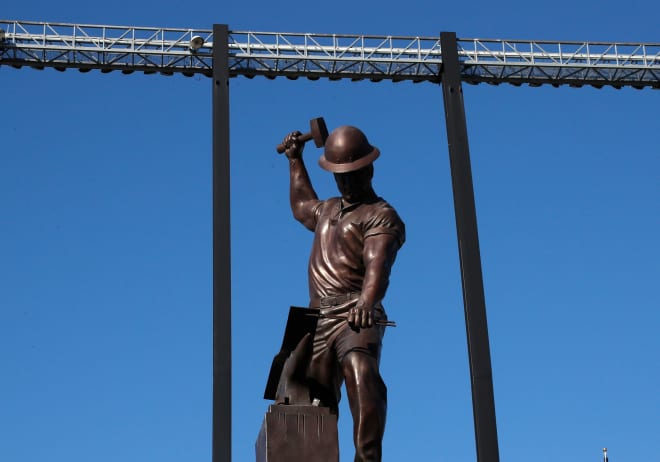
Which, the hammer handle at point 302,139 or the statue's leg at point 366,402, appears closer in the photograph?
the statue's leg at point 366,402

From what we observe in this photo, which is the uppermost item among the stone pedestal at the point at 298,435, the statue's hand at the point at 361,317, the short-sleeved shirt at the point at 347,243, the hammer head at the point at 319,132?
the hammer head at the point at 319,132

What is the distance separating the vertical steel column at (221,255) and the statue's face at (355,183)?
7.57 m

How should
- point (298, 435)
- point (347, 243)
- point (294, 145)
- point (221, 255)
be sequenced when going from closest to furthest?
point (298, 435)
point (347, 243)
point (294, 145)
point (221, 255)

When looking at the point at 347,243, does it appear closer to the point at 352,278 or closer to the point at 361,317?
the point at 352,278

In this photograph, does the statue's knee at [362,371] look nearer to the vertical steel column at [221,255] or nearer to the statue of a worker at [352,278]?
the statue of a worker at [352,278]

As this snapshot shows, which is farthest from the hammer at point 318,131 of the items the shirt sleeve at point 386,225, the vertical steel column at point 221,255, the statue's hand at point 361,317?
the vertical steel column at point 221,255

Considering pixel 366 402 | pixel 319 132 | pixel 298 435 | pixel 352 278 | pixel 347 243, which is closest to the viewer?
pixel 298 435

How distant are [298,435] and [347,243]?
194 centimetres

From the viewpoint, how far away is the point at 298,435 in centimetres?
941

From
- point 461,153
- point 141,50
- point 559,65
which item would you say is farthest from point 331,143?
point 559,65

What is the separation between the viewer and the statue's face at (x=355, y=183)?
10672mm

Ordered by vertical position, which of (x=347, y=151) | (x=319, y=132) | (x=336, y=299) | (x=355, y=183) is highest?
(x=319, y=132)

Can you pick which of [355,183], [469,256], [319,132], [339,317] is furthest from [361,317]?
[469,256]

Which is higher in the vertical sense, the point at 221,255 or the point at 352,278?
the point at 221,255
